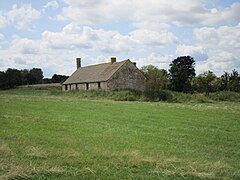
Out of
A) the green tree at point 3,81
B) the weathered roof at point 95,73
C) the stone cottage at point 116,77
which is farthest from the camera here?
the green tree at point 3,81

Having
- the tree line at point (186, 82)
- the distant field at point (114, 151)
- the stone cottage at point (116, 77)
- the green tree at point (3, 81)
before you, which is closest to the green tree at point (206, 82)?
the tree line at point (186, 82)

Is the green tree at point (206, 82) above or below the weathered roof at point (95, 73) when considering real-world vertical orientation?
below

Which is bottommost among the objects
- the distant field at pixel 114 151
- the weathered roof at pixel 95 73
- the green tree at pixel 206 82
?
the distant field at pixel 114 151

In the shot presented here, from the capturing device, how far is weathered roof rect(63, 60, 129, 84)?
62.6m

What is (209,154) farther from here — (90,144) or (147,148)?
(90,144)

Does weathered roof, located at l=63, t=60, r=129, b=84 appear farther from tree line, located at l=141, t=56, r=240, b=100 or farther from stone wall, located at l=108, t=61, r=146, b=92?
tree line, located at l=141, t=56, r=240, b=100

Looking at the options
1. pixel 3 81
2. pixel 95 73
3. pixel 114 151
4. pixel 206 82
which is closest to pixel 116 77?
pixel 95 73

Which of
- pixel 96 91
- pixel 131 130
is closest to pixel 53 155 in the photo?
pixel 131 130

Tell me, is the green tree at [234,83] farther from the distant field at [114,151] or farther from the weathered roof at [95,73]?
the distant field at [114,151]

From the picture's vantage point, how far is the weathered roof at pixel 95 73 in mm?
62638

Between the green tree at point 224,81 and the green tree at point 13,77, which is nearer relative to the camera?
the green tree at point 224,81

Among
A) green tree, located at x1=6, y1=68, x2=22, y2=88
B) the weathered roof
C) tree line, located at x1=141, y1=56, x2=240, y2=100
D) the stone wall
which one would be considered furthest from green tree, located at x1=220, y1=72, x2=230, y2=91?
green tree, located at x1=6, y1=68, x2=22, y2=88

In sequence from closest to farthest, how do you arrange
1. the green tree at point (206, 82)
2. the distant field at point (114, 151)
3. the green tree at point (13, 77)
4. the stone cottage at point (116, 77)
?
the distant field at point (114, 151) → the stone cottage at point (116, 77) → the green tree at point (206, 82) → the green tree at point (13, 77)

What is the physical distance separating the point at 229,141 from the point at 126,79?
48.3 meters
